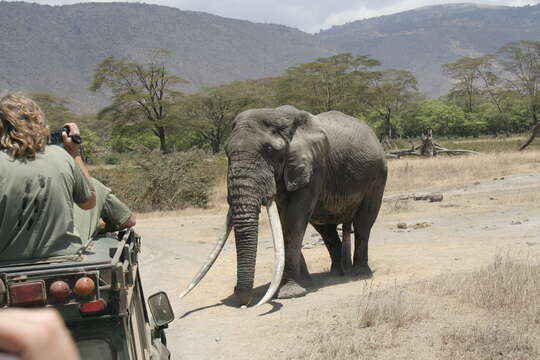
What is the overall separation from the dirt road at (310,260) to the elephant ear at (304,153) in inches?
56.4

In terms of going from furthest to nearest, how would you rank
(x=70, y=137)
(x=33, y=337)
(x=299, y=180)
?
1. (x=299, y=180)
2. (x=70, y=137)
3. (x=33, y=337)

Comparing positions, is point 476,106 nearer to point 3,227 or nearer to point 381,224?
point 381,224

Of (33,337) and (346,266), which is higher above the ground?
(33,337)

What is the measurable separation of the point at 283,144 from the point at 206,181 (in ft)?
49.2

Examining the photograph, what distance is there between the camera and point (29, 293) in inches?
91.2

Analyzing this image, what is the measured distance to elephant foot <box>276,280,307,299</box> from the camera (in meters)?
7.77

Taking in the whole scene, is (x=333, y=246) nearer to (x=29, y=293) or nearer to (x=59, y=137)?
(x=59, y=137)

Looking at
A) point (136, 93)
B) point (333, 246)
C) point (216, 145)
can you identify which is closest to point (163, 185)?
point (333, 246)

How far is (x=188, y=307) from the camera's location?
26.0ft

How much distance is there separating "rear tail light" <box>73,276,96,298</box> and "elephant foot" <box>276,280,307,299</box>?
554 centimetres

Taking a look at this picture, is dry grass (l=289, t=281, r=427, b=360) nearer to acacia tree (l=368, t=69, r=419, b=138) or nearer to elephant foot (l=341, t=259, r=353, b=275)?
elephant foot (l=341, t=259, r=353, b=275)

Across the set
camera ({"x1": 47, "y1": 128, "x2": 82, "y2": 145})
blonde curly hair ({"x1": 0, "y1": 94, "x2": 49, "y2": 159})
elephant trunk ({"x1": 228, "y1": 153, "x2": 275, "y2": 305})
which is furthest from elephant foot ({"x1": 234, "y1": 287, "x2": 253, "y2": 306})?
blonde curly hair ({"x1": 0, "y1": 94, "x2": 49, "y2": 159})

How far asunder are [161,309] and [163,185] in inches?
695

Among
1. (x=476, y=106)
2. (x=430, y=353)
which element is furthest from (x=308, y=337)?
(x=476, y=106)
